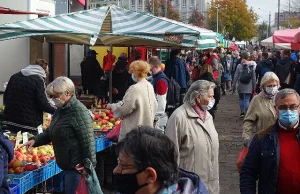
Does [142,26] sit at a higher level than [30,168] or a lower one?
higher

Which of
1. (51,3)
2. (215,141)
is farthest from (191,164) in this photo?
(51,3)

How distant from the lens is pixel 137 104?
812 cm

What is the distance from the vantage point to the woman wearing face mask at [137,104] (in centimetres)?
809

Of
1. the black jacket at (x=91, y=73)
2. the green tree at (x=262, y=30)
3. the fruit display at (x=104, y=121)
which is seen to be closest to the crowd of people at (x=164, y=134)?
the fruit display at (x=104, y=121)

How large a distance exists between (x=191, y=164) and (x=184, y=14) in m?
110

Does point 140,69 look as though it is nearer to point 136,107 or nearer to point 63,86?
point 136,107

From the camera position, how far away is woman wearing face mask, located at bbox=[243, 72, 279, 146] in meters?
7.03

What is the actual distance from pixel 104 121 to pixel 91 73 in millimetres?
5796

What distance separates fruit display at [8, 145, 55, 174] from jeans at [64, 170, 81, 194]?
65 centimetres

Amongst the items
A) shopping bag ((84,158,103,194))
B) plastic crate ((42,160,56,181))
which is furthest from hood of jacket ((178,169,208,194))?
plastic crate ((42,160,56,181))

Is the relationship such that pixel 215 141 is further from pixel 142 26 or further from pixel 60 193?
pixel 142 26

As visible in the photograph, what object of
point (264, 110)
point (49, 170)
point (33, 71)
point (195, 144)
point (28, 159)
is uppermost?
point (33, 71)

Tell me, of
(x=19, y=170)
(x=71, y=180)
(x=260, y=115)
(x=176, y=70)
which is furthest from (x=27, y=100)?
(x=176, y=70)

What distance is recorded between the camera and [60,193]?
8906 mm
